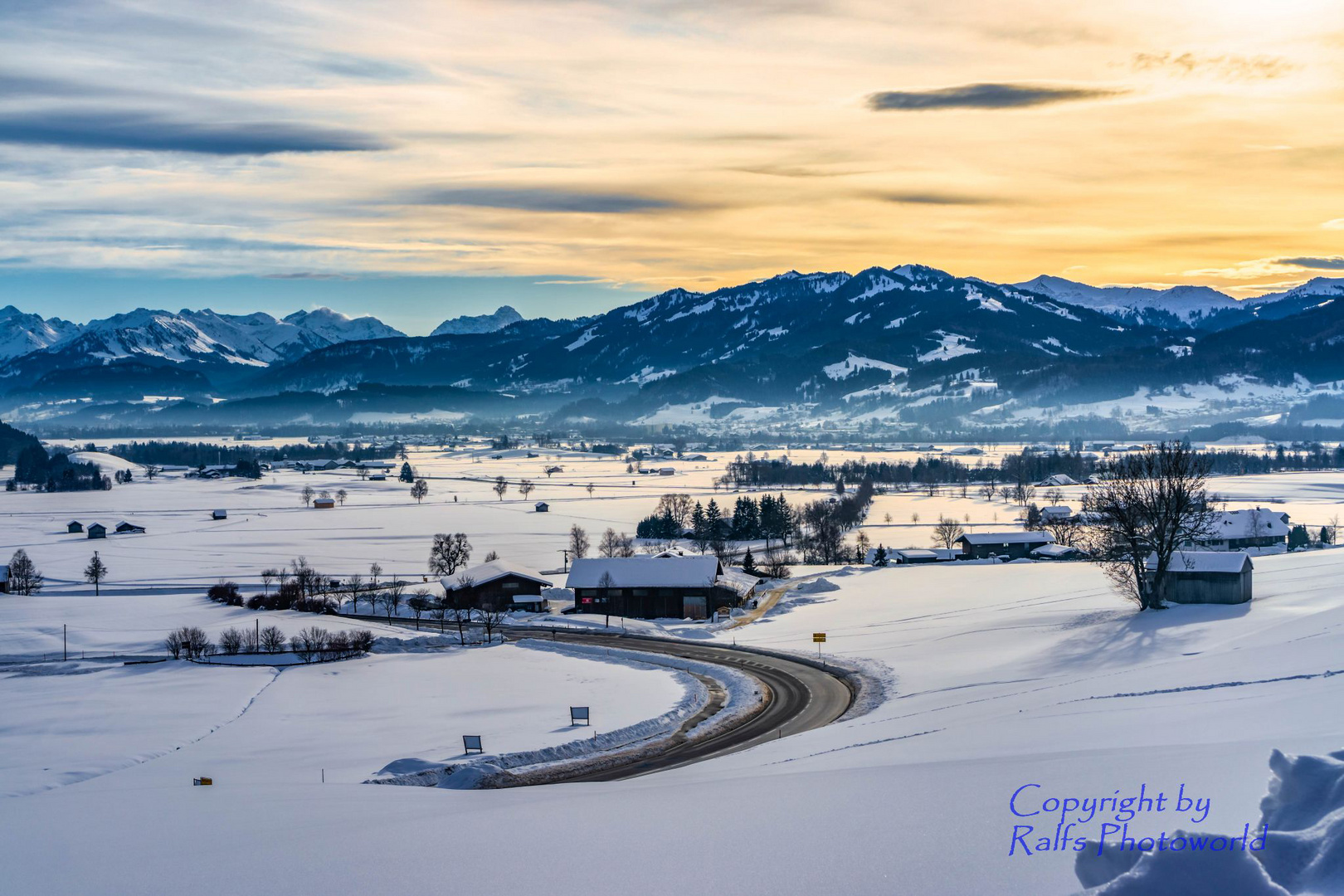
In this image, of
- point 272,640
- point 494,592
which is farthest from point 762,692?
point 494,592

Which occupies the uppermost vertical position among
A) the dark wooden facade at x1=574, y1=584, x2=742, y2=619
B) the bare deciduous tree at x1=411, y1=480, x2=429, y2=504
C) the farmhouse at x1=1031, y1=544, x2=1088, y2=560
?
the bare deciduous tree at x1=411, y1=480, x2=429, y2=504

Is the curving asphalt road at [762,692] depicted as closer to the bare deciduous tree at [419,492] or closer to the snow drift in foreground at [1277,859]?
the snow drift in foreground at [1277,859]

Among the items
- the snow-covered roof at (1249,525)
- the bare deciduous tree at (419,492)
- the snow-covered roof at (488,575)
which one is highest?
the bare deciduous tree at (419,492)

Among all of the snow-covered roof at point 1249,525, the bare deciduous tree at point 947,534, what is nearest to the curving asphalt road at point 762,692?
the bare deciduous tree at point 947,534

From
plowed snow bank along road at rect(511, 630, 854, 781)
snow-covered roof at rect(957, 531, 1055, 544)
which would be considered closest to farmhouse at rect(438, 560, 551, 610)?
plowed snow bank along road at rect(511, 630, 854, 781)

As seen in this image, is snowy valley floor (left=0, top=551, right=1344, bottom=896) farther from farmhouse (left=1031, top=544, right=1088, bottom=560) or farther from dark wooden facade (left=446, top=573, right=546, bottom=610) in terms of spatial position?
farmhouse (left=1031, top=544, right=1088, bottom=560)
